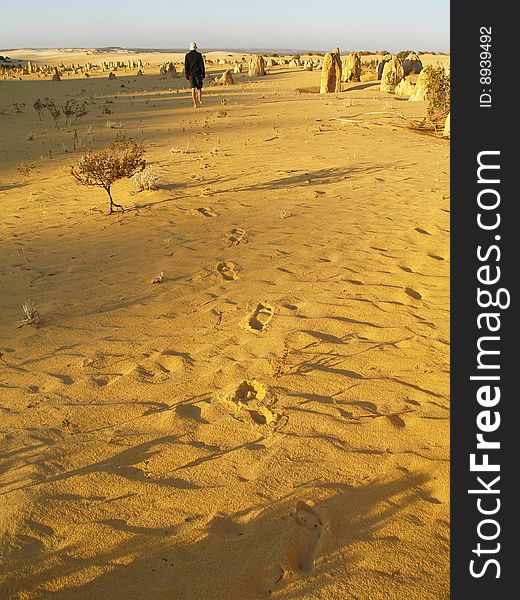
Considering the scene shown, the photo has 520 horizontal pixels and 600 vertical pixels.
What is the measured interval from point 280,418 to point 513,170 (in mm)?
1883

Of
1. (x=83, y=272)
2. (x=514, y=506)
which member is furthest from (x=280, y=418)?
(x=83, y=272)

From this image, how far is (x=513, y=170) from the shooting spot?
218 cm

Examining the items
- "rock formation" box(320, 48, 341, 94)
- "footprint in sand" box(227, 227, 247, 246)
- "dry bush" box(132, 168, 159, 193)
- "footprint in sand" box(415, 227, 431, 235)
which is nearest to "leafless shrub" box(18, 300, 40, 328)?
"footprint in sand" box(227, 227, 247, 246)

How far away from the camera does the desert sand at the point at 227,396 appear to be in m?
2.31

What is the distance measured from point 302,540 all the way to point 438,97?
43.2ft

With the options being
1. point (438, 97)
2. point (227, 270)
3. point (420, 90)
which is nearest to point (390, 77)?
point (420, 90)

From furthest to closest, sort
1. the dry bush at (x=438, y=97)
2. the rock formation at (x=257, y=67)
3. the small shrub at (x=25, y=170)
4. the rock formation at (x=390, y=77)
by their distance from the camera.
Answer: the rock formation at (x=257, y=67) < the rock formation at (x=390, y=77) < the dry bush at (x=438, y=97) < the small shrub at (x=25, y=170)

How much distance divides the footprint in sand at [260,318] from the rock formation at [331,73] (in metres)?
19.4

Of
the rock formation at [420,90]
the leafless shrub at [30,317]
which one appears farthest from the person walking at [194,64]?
the leafless shrub at [30,317]

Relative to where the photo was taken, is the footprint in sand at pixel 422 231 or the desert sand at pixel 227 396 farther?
the footprint in sand at pixel 422 231

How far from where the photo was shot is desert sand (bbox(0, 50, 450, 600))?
2314 millimetres

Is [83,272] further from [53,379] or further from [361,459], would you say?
[361,459]

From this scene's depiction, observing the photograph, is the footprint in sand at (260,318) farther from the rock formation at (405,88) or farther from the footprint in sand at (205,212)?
the rock formation at (405,88)

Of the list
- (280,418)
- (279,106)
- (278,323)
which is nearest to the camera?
(280,418)
